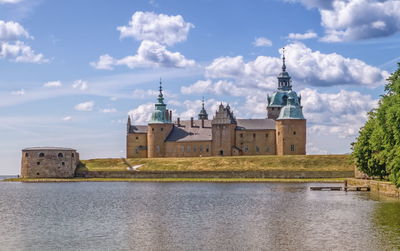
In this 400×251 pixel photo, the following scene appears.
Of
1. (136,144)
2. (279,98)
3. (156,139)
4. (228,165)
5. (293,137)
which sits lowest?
(228,165)

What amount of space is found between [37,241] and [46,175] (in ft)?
242

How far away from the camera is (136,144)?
121125 millimetres

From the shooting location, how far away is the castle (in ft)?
355

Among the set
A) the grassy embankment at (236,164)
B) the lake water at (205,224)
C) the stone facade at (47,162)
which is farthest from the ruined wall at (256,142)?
the lake water at (205,224)

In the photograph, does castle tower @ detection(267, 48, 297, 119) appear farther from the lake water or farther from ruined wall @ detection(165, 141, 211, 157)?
the lake water

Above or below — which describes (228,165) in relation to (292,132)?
below

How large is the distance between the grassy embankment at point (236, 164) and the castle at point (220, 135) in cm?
1002

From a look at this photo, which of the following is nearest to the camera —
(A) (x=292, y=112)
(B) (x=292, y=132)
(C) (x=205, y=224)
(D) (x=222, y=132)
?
(C) (x=205, y=224)

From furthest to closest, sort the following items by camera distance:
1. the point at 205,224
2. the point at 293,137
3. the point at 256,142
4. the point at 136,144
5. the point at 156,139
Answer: the point at 136,144 < the point at 156,139 < the point at 256,142 < the point at 293,137 < the point at 205,224

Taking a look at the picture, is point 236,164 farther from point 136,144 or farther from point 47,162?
point 47,162

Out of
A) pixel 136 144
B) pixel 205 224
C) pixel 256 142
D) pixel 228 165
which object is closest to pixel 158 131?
pixel 136 144

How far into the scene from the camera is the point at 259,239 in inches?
1126

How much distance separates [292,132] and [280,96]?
20339 millimetres

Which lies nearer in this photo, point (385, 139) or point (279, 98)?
point (385, 139)
